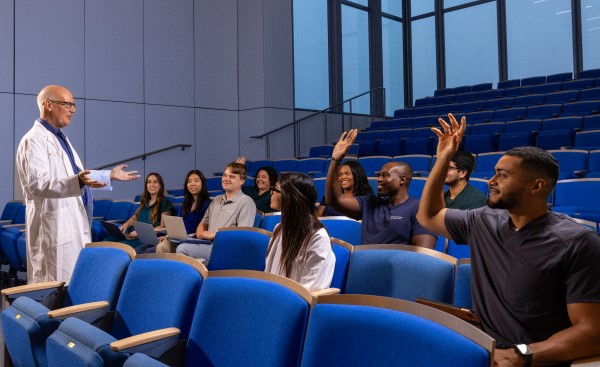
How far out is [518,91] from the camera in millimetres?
8727

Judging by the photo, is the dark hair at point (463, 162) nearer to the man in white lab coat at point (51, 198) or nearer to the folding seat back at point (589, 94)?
the man in white lab coat at point (51, 198)

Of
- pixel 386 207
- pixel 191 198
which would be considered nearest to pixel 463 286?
pixel 386 207

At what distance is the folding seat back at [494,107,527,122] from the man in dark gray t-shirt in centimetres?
596

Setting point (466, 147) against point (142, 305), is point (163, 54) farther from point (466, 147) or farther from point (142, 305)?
point (142, 305)

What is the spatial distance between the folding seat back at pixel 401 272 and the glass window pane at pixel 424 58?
998 cm

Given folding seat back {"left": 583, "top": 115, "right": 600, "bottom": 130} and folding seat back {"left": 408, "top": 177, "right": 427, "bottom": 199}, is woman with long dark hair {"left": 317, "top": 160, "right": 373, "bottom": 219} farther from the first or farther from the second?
folding seat back {"left": 583, "top": 115, "right": 600, "bottom": 130}

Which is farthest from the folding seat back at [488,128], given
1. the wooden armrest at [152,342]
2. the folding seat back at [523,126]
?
the wooden armrest at [152,342]

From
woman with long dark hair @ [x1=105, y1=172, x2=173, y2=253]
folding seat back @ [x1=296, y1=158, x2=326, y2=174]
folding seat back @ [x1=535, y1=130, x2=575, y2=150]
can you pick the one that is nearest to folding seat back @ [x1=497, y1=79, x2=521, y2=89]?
folding seat back @ [x1=535, y1=130, x2=575, y2=150]

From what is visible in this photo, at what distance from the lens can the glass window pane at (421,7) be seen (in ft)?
38.4

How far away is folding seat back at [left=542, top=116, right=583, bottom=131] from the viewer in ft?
19.7

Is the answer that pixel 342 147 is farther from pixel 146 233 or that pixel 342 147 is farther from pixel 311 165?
pixel 311 165

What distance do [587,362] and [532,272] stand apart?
26cm

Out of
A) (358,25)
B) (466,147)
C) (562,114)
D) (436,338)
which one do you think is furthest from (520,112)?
(436,338)

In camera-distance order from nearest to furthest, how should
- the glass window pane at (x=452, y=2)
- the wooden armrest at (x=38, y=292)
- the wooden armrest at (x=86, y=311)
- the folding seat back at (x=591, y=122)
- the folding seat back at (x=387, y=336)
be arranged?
the folding seat back at (x=387, y=336)
the wooden armrest at (x=86, y=311)
the wooden armrest at (x=38, y=292)
the folding seat back at (x=591, y=122)
the glass window pane at (x=452, y=2)
